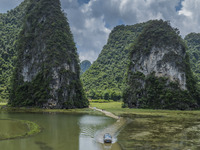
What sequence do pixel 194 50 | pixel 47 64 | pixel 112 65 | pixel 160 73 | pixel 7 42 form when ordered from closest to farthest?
pixel 47 64
pixel 160 73
pixel 7 42
pixel 194 50
pixel 112 65

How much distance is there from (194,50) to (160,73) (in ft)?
205

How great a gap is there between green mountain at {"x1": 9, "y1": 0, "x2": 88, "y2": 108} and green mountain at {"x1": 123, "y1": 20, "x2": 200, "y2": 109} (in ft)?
64.0

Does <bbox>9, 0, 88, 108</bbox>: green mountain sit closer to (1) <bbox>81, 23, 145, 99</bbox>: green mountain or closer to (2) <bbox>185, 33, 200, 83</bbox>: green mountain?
(1) <bbox>81, 23, 145, 99</bbox>: green mountain

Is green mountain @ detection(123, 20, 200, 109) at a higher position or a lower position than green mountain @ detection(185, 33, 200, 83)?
lower

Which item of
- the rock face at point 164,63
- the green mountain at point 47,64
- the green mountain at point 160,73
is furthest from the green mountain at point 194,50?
the green mountain at point 47,64

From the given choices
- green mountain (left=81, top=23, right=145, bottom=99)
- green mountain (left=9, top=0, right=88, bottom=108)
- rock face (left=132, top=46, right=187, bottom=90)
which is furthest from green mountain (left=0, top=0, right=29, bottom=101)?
rock face (left=132, top=46, right=187, bottom=90)

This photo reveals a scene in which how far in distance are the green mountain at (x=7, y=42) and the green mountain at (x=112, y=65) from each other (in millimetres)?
42288

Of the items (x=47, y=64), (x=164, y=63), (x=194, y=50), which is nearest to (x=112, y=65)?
(x=194, y=50)

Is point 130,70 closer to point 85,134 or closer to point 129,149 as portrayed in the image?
point 85,134

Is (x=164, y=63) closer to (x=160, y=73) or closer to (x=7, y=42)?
(x=160, y=73)

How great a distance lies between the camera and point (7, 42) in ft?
342

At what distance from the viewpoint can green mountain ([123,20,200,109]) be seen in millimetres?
60072

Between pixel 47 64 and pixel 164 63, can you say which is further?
pixel 164 63

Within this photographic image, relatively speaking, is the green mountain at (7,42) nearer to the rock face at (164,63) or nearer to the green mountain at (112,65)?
the green mountain at (112,65)
